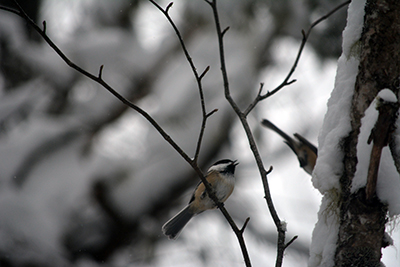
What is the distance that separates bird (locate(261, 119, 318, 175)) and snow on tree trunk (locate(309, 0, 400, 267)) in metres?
2.35

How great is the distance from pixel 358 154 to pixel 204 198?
200 centimetres

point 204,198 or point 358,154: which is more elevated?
point 204,198

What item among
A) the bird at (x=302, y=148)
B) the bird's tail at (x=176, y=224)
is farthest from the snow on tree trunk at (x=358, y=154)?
the bird at (x=302, y=148)

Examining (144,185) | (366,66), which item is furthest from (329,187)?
(144,185)

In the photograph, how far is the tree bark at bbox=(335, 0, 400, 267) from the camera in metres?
0.97

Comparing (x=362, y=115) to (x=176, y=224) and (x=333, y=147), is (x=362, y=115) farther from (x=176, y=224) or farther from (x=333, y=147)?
(x=176, y=224)

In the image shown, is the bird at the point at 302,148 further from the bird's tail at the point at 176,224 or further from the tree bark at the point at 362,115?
the tree bark at the point at 362,115

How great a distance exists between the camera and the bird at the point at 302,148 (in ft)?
11.1

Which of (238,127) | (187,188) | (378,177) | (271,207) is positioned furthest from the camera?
(238,127)

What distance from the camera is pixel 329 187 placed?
107 centimetres

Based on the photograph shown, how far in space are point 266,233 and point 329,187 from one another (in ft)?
10.6

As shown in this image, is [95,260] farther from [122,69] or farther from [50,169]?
[122,69]

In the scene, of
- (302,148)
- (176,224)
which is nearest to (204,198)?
(176,224)

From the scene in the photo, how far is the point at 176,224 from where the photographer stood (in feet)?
9.41
